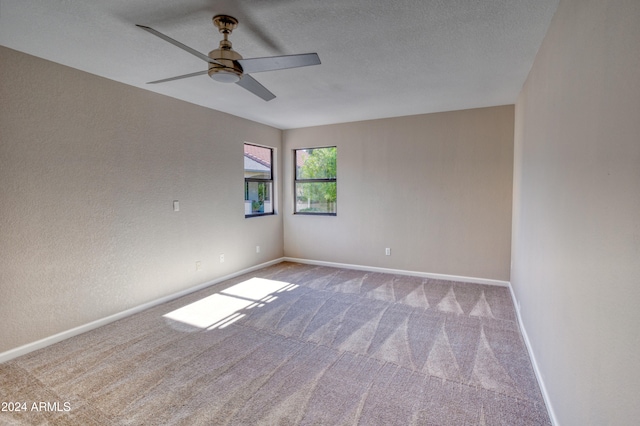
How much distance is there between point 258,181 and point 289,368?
11.6 feet

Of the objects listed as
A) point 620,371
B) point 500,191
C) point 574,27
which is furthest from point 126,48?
point 500,191

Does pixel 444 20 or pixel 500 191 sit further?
pixel 500 191

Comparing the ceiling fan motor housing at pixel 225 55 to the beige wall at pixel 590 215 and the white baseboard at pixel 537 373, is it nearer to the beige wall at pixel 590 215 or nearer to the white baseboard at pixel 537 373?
the beige wall at pixel 590 215

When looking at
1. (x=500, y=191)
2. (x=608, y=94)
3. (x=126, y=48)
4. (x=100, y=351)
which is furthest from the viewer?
(x=500, y=191)

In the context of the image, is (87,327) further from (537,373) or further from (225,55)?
(537,373)

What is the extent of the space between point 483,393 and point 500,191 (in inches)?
116

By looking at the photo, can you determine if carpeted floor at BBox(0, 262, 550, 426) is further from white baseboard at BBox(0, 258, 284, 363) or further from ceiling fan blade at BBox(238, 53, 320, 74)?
ceiling fan blade at BBox(238, 53, 320, 74)

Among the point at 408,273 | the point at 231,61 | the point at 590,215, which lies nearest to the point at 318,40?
the point at 231,61

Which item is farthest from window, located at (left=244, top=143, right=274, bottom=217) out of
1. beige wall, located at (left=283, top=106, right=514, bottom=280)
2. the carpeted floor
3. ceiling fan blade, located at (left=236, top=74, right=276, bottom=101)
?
ceiling fan blade, located at (left=236, top=74, right=276, bottom=101)

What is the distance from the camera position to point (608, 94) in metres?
1.14

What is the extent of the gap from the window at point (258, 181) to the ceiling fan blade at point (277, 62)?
2.97 meters

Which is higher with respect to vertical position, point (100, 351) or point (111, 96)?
point (111, 96)

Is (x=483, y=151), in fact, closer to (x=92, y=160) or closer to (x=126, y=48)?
(x=126, y=48)

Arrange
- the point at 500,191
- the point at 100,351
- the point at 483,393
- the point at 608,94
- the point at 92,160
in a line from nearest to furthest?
the point at 608,94 < the point at 483,393 < the point at 100,351 < the point at 92,160 < the point at 500,191
